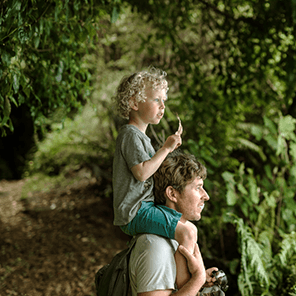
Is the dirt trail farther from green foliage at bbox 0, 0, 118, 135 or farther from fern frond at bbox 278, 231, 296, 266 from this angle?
fern frond at bbox 278, 231, 296, 266

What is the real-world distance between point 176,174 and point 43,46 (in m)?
1.52

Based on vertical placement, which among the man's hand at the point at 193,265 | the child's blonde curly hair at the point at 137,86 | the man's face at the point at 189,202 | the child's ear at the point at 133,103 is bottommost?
the man's hand at the point at 193,265

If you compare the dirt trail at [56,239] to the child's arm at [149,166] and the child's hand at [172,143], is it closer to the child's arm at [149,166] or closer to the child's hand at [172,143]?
the child's arm at [149,166]

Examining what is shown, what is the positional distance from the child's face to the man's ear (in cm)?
43

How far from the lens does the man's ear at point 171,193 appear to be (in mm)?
1772

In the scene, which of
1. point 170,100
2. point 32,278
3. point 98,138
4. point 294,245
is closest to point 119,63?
point 98,138

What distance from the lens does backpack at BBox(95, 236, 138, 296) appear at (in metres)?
1.77

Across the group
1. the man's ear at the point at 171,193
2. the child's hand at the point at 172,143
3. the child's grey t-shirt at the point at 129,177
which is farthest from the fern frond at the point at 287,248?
the child's hand at the point at 172,143

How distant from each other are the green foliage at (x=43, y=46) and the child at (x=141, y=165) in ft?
2.45

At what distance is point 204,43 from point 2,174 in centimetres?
559

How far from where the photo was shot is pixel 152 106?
1.80 metres

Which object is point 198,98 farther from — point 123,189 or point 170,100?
point 123,189

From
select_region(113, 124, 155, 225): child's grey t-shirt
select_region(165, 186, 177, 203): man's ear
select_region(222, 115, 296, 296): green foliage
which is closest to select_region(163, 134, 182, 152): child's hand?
select_region(113, 124, 155, 225): child's grey t-shirt

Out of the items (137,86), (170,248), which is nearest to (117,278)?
(170,248)
